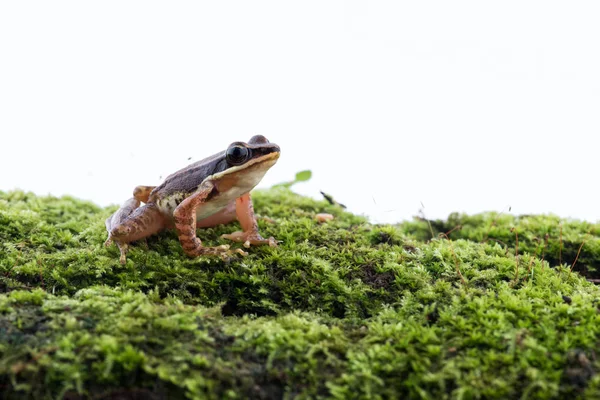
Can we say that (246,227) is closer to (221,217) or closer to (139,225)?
(221,217)

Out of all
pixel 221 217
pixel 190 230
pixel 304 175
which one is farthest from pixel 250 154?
pixel 304 175

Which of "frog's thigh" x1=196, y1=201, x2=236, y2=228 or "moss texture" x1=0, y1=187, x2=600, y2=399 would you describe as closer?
"moss texture" x1=0, y1=187, x2=600, y2=399

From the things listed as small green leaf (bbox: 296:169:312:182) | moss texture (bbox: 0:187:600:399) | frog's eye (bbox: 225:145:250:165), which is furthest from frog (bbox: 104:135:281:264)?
small green leaf (bbox: 296:169:312:182)

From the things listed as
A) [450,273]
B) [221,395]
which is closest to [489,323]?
[450,273]

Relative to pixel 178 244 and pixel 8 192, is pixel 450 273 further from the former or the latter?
pixel 8 192

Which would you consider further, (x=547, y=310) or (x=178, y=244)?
(x=178, y=244)

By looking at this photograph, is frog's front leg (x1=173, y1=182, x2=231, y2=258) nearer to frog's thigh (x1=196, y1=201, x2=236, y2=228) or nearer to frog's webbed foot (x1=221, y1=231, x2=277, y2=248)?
frog's webbed foot (x1=221, y1=231, x2=277, y2=248)

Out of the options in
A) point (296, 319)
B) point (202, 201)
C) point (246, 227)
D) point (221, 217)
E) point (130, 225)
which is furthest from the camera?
point (221, 217)
